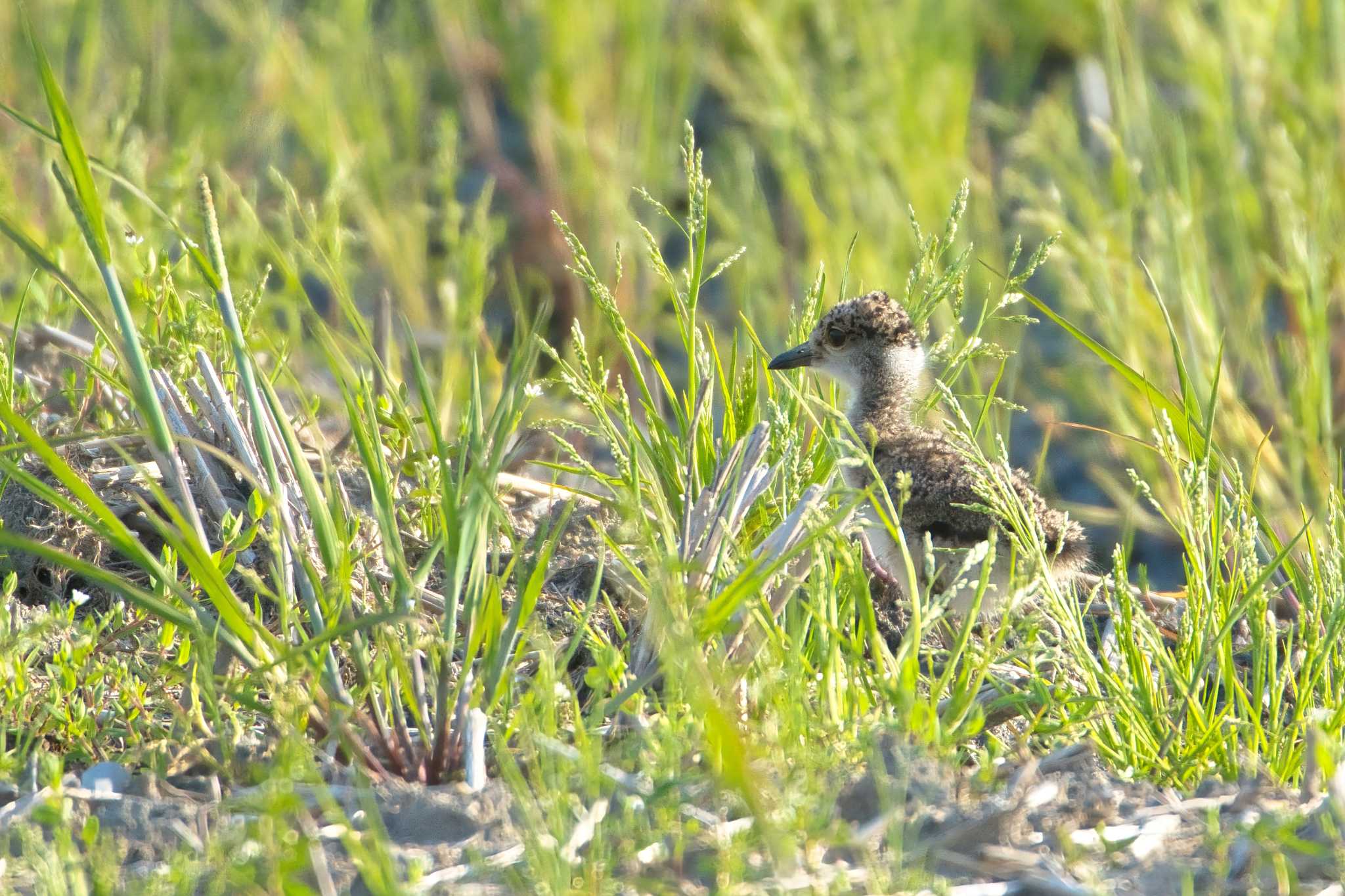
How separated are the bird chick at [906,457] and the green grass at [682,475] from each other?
0.13m

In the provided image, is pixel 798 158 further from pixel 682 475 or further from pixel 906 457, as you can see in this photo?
pixel 682 475

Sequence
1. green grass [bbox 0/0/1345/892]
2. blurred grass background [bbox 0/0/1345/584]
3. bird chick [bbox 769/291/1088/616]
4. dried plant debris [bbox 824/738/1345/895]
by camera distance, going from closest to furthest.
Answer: dried plant debris [bbox 824/738/1345/895]
green grass [bbox 0/0/1345/892]
bird chick [bbox 769/291/1088/616]
blurred grass background [bbox 0/0/1345/584]

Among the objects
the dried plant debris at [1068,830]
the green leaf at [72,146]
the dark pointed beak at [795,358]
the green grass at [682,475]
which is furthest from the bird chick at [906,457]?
the green leaf at [72,146]

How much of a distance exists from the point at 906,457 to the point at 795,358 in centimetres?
36

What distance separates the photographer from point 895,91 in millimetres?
6645

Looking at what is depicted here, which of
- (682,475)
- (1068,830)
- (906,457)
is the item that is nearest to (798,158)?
(906,457)

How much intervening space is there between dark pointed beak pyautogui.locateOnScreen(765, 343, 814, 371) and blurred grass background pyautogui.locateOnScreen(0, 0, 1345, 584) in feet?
3.16

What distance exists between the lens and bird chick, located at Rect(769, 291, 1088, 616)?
3311 mm

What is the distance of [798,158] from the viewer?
6449 mm

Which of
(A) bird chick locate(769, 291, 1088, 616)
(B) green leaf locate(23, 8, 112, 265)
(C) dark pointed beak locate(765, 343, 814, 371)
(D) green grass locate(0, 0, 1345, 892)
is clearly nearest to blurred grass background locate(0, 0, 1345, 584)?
(D) green grass locate(0, 0, 1345, 892)

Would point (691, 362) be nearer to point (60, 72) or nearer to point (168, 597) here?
point (168, 597)

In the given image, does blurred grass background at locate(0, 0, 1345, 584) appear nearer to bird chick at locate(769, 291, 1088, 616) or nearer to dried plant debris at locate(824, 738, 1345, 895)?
bird chick at locate(769, 291, 1088, 616)

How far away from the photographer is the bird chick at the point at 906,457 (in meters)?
3.31

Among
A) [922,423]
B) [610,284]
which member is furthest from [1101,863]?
[610,284]
